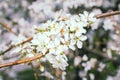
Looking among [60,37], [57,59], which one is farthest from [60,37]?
[57,59]


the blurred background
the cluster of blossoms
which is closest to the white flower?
the cluster of blossoms

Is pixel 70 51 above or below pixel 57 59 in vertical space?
above

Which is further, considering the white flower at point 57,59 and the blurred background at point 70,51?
the blurred background at point 70,51

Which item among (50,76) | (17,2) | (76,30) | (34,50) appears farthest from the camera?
(17,2)

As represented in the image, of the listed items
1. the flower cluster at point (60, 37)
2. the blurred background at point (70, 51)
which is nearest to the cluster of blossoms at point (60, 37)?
the flower cluster at point (60, 37)

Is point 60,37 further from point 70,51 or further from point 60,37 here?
point 70,51

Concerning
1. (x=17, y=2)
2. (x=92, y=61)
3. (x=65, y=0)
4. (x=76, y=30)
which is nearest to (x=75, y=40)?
(x=76, y=30)

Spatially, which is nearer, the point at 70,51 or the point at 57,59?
the point at 57,59

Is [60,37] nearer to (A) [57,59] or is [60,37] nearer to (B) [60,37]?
(B) [60,37]

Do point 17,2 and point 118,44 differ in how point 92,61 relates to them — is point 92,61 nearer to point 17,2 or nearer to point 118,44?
point 118,44

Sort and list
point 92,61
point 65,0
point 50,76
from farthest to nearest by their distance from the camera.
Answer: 1. point 92,61
2. point 65,0
3. point 50,76

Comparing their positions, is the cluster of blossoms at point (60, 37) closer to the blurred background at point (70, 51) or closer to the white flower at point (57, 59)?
the white flower at point (57, 59)
